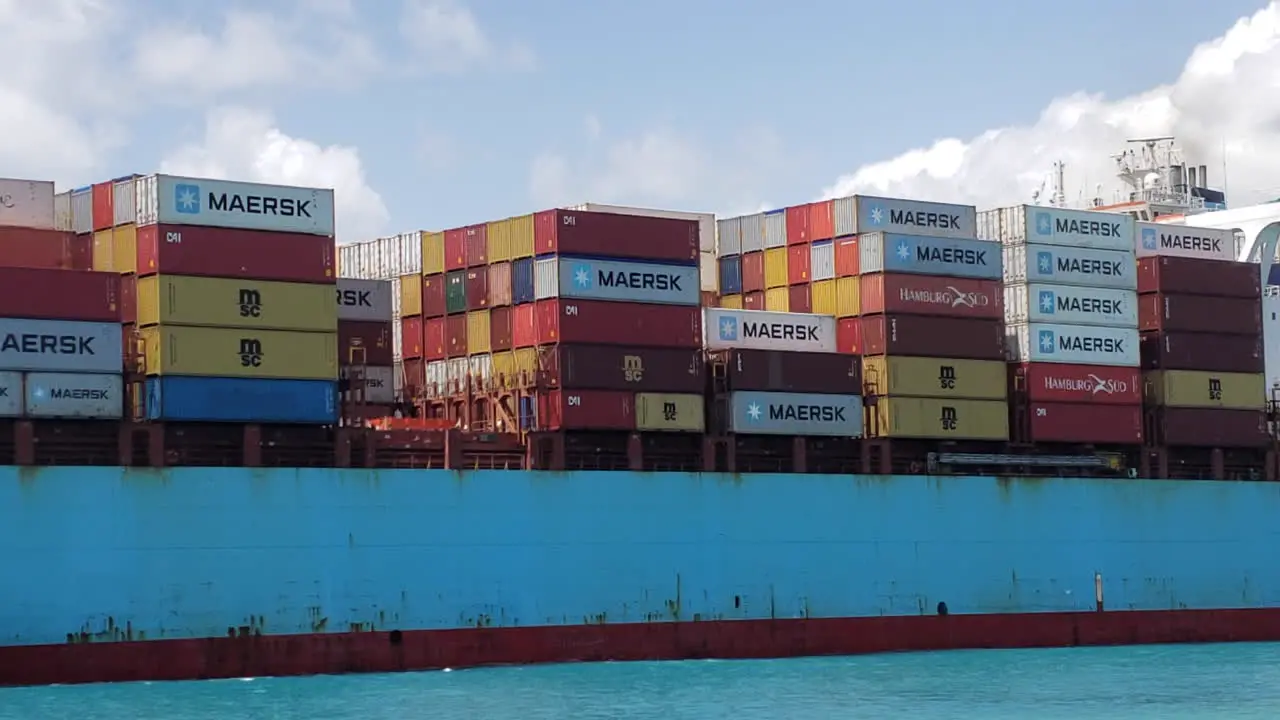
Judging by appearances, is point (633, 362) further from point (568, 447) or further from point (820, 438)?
point (820, 438)

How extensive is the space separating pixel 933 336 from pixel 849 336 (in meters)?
1.94

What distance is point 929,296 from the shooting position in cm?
4697

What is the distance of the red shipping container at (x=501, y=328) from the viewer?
1704 inches

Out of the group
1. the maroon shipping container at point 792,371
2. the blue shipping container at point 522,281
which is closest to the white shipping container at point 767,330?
the maroon shipping container at point 792,371

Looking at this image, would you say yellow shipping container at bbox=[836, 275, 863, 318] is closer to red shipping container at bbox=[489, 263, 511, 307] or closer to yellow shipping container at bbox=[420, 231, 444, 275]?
red shipping container at bbox=[489, 263, 511, 307]

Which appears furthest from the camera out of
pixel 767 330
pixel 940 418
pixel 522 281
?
pixel 940 418

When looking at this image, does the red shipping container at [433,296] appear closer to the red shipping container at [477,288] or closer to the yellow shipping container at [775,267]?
the red shipping container at [477,288]

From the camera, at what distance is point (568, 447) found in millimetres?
42688

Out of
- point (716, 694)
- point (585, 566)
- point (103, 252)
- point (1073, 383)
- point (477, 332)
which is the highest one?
point (103, 252)

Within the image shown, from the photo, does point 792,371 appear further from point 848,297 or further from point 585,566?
point 585,566


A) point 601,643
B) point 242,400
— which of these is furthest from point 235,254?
point 601,643

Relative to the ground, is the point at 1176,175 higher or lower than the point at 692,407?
higher

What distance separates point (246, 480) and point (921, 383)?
54.4ft

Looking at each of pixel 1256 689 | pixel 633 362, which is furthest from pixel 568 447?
pixel 1256 689
